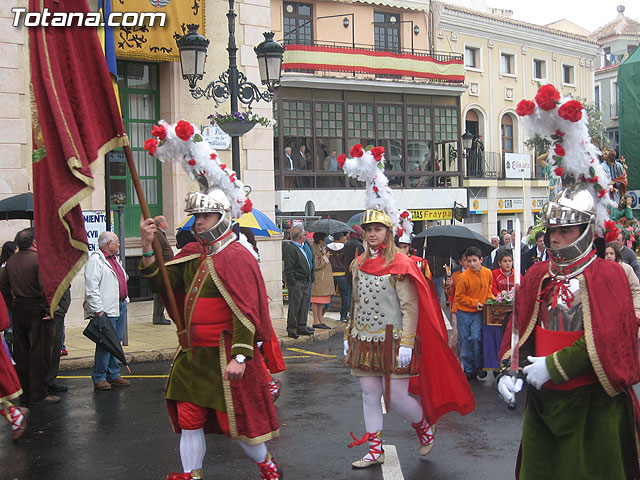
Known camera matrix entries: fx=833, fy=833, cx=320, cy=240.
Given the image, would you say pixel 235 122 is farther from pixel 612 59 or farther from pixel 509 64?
pixel 612 59

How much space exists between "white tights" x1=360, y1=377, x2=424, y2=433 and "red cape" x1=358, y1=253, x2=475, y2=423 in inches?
5.4

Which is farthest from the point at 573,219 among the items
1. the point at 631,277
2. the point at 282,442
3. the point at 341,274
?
the point at 341,274

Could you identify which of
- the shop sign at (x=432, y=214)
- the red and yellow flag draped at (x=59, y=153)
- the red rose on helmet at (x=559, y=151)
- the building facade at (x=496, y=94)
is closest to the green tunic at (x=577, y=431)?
the red rose on helmet at (x=559, y=151)

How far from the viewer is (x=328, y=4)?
3186 cm

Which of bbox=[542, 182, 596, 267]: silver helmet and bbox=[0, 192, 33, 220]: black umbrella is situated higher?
bbox=[0, 192, 33, 220]: black umbrella

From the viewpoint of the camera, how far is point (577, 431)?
4398mm

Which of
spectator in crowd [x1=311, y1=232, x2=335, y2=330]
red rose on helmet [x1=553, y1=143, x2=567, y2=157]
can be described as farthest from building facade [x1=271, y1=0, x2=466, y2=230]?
red rose on helmet [x1=553, y1=143, x2=567, y2=157]

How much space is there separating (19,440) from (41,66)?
409 centimetres

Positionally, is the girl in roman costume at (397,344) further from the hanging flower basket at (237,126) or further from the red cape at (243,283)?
the hanging flower basket at (237,126)

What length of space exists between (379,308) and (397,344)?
0.31 metres

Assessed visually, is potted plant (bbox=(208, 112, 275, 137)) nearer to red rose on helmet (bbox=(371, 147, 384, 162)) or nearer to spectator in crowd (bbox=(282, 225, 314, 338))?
spectator in crowd (bbox=(282, 225, 314, 338))

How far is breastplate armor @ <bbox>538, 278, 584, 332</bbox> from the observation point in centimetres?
450

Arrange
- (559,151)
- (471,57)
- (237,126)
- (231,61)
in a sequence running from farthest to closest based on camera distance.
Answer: (471,57) < (231,61) < (237,126) < (559,151)

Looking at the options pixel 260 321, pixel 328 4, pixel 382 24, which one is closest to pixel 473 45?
pixel 382 24
